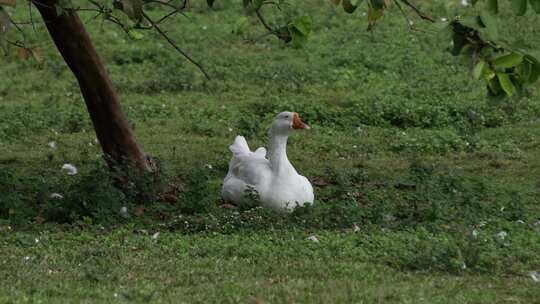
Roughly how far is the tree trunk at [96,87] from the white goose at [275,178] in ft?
3.15

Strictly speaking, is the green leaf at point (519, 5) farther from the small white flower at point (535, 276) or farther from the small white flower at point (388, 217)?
the small white flower at point (388, 217)

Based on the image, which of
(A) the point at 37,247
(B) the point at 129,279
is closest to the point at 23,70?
(A) the point at 37,247

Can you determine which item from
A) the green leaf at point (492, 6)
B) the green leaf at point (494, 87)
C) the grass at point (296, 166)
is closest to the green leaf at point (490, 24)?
the green leaf at point (492, 6)

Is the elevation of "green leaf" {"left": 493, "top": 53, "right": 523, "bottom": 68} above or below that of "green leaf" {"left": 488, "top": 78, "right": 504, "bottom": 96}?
above

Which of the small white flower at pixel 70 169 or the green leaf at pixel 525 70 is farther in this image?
the small white flower at pixel 70 169

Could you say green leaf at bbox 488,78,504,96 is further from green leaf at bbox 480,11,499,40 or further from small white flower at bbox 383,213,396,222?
small white flower at bbox 383,213,396,222

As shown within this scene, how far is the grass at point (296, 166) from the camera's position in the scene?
787cm

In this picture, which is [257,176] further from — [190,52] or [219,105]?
[190,52]

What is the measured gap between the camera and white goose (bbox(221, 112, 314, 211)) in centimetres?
1027

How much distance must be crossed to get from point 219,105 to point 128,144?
194 inches

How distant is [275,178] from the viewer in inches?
409

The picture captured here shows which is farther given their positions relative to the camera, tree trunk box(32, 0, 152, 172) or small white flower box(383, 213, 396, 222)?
tree trunk box(32, 0, 152, 172)

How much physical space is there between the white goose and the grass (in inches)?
8.7

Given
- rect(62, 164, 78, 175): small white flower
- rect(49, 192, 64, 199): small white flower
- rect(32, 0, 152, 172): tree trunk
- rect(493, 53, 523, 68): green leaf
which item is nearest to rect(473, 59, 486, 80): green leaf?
rect(493, 53, 523, 68): green leaf
